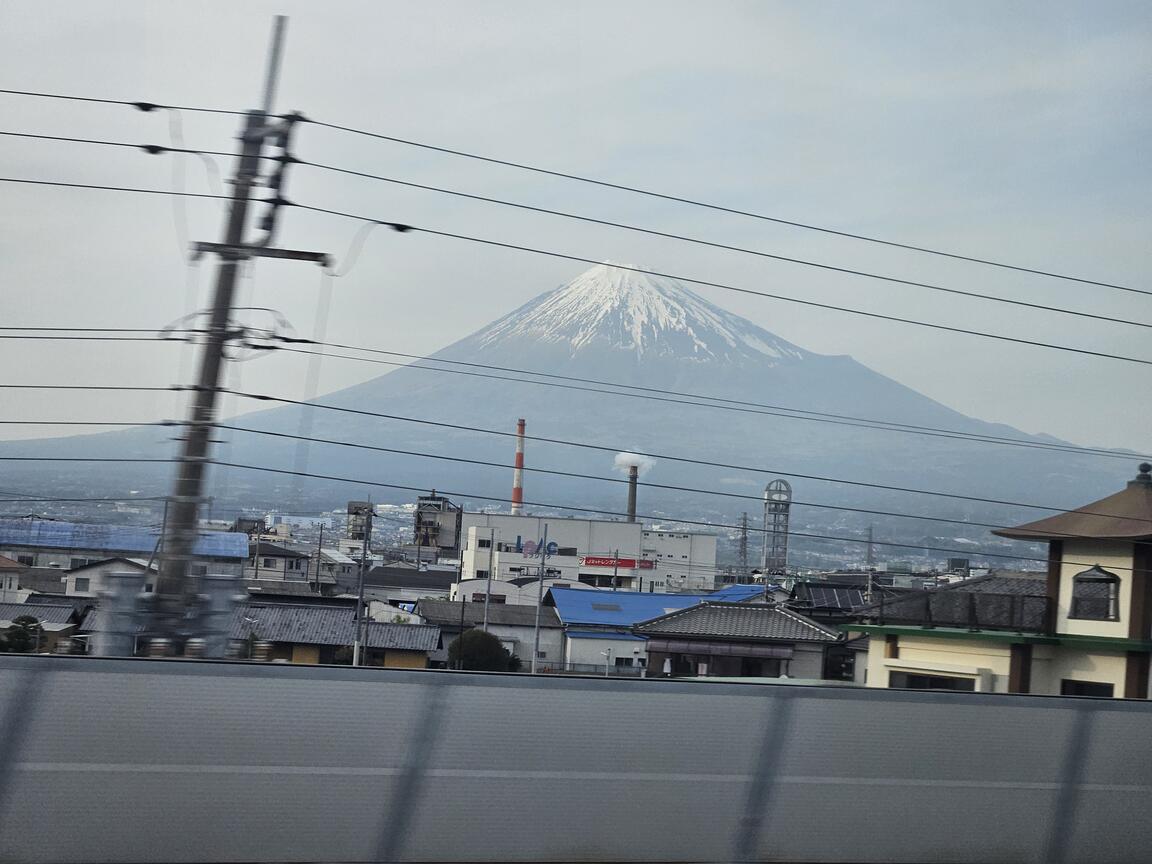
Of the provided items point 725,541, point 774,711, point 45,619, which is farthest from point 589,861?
point 725,541

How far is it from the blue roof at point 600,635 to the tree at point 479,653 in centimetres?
497

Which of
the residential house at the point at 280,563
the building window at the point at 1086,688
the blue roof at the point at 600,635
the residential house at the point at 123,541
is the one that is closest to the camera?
the residential house at the point at 123,541

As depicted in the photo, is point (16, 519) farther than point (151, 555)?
Yes

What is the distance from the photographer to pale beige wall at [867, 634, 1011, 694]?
18.9 m

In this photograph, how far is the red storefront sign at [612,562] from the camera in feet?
246

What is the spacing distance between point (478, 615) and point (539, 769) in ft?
123

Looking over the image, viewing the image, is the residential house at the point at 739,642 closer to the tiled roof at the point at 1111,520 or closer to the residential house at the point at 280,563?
the tiled roof at the point at 1111,520

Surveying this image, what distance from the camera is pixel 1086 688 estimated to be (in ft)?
61.2

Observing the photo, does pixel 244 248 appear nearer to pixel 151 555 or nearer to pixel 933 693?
pixel 151 555

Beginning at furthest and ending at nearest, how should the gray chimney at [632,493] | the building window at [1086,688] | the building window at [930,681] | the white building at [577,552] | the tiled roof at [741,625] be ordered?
the gray chimney at [632,493] → the white building at [577,552] → the tiled roof at [741,625] → the building window at [930,681] → the building window at [1086,688]

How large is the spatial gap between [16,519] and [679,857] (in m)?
13.4

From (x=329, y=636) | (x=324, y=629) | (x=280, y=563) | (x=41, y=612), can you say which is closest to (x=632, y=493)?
(x=280, y=563)

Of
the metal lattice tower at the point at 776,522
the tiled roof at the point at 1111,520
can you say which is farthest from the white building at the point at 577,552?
the tiled roof at the point at 1111,520

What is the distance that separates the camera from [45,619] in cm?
2239
